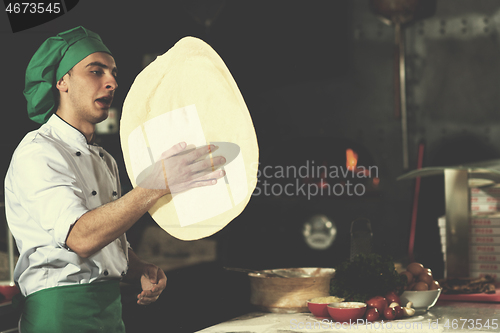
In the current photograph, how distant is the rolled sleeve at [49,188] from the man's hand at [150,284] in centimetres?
33

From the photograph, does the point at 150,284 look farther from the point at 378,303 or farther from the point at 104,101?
the point at 378,303

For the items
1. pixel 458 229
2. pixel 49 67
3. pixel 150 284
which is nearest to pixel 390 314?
pixel 150 284

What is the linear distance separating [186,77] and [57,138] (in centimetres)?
43

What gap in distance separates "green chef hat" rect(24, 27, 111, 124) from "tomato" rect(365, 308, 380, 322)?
1163mm

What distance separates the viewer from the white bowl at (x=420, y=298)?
77.2 inches

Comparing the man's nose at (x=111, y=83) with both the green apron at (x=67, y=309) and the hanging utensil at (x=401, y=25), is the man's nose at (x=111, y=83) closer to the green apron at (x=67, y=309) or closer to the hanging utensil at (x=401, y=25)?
the green apron at (x=67, y=309)

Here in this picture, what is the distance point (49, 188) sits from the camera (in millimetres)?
1166

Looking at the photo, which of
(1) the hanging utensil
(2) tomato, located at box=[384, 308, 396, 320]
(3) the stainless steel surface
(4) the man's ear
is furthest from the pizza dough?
(1) the hanging utensil

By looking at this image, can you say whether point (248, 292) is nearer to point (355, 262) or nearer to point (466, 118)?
point (355, 262)

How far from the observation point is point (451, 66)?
3.24m

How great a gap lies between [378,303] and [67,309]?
3.40ft

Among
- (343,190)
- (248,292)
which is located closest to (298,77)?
(343,190)

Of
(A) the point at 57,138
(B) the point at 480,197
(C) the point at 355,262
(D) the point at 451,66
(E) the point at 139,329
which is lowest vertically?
(E) the point at 139,329

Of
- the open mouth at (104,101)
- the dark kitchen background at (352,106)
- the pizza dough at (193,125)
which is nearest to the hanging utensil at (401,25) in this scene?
the dark kitchen background at (352,106)
